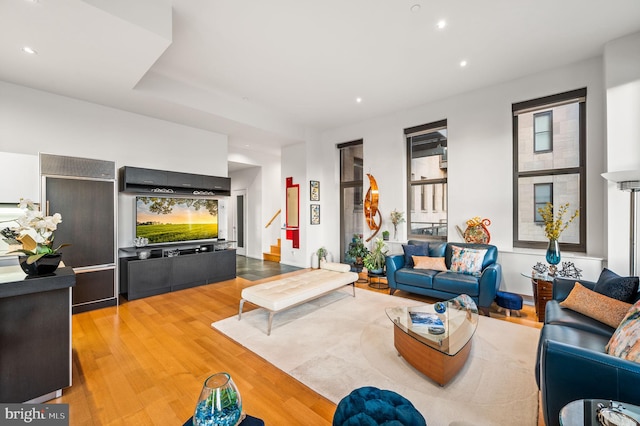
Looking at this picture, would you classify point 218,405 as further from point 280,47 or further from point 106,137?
point 106,137

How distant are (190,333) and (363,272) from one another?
4022 mm

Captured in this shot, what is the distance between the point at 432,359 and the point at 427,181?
4.02 metres

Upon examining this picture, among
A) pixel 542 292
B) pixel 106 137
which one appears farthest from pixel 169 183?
pixel 542 292

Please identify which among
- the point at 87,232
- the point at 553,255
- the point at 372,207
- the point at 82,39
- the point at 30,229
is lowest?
the point at 553,255

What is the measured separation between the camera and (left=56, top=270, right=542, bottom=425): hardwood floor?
187 cm

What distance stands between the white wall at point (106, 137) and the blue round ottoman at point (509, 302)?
219 inches

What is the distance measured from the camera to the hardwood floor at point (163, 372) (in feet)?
6.13

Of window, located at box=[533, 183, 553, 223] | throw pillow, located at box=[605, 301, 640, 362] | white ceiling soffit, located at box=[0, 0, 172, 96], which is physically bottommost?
throw pillow, located at box=[605, 301, 640, 362]

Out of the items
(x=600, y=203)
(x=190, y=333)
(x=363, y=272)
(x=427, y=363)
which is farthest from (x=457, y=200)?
(x=190, y=333)

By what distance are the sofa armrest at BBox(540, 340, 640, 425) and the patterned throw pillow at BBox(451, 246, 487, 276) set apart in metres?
2.63

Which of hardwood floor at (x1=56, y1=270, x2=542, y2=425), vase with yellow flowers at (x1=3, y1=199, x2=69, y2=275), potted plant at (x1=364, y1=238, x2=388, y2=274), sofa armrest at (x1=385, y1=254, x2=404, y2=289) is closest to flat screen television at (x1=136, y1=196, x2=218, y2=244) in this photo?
hardwood floor at (x1=56, y1=270, x2=542, y2=425)

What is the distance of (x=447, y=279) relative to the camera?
12.4 feet

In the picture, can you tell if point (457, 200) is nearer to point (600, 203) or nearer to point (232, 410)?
point (600, 203)

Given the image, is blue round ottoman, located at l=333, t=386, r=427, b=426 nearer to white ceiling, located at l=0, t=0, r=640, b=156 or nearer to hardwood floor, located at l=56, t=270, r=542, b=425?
hardwood floor, located at l=56, t=270, r=542, b=425
